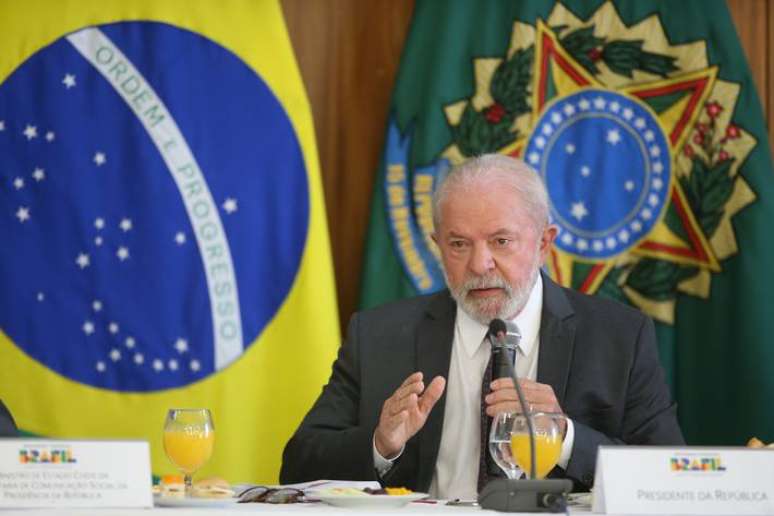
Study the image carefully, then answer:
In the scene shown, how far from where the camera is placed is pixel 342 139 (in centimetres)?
483

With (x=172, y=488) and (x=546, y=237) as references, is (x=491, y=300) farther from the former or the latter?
(x=172, y=488)

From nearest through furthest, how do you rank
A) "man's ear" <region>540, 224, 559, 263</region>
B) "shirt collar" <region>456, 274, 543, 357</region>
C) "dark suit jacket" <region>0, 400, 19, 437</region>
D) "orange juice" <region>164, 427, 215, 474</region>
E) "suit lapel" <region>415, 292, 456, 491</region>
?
"orange juice" <region>164, 427, 215, 474</region>
"dark suit jacket" <region>0, 400, 19, 437</region>
"suit lapel" <region>415, 292, 456, 491</region>
"shirt collar" <region>456, 274, 543, 357</region>
"man's ear" <region>540, 224, 559, 263</region>

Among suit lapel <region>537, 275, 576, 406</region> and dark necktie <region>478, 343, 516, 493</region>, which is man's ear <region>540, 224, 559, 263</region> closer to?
suit lapel <region>537, 275, 576, 406</region>

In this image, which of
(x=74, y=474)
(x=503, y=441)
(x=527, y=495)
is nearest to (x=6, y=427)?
(x=74, y=474)

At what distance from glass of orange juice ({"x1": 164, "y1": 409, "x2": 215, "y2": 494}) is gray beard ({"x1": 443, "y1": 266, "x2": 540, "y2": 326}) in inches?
40.2

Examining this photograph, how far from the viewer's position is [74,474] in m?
2.16

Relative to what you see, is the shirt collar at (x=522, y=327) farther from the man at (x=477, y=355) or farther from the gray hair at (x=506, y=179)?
the gray hair at (x=506, y=179)

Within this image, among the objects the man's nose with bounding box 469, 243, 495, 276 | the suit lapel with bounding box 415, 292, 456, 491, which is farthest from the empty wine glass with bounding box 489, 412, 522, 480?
the man's nose with bounding box 469, 243, 495, 276

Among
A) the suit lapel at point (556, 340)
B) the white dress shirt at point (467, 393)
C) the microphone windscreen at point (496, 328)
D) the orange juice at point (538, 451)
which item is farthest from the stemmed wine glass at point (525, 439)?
the suit lapel at point (556, 340)

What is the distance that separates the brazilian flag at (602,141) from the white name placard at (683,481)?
7.62 feet

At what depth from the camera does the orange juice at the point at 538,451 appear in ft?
7.95

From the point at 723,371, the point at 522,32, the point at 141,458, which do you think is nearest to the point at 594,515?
the point at 141,458

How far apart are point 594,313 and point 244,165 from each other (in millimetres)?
1500

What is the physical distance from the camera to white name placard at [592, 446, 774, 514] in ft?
7.07
